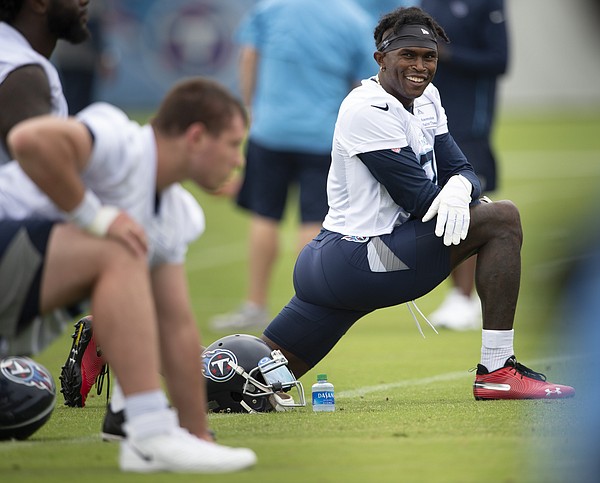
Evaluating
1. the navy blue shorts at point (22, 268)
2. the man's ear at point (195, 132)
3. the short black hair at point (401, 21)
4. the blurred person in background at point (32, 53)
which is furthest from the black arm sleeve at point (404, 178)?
the navy blue shorts at point (22, 268)

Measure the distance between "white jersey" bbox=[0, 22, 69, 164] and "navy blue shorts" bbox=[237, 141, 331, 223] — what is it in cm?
457

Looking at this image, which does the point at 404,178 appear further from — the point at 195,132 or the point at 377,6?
the point at 377,6

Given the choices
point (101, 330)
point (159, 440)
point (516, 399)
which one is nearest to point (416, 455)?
point (159, 440)

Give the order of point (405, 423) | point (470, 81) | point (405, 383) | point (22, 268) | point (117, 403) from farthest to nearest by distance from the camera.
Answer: point (470, 81), point (405, 383), point (405, 423), point (117, 403), point (22, 268)

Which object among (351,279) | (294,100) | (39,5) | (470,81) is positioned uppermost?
(470,81)

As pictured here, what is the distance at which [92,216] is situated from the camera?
3688 millimetres

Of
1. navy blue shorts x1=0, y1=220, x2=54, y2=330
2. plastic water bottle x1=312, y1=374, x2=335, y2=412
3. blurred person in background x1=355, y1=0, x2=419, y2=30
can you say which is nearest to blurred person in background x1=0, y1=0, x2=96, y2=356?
navy blue shorts x1=0, y1=220, x2=54, y2=330

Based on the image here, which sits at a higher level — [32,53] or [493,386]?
[32,53]

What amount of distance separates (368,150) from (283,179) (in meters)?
4.19

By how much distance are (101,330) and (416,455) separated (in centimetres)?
114

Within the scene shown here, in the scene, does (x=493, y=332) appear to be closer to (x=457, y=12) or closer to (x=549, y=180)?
(x=457, y=12)

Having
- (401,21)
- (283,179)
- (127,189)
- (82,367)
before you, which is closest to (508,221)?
(401,21)

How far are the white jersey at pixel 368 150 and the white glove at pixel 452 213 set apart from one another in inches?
10.5

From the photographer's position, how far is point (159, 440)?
3.69 meters
